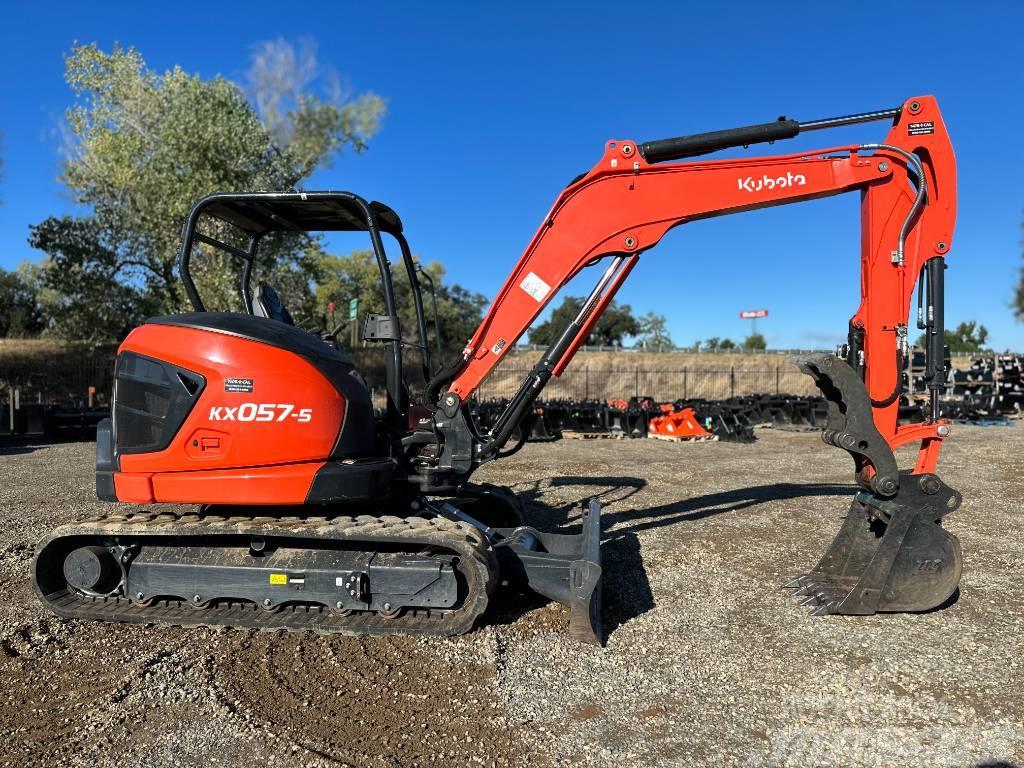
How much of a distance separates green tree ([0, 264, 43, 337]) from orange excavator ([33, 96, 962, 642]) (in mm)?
47104

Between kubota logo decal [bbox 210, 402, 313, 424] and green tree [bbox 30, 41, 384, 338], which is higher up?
green tree [bbox 30, 41, 384, 338]

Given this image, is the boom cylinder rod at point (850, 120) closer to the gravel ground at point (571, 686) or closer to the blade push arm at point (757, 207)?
the blade push arm at point (757, 207)

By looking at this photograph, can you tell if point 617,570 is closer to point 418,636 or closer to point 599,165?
point 418,636

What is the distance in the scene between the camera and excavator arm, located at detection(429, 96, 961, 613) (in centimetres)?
474

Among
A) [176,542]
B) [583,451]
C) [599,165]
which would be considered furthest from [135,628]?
[583,451]

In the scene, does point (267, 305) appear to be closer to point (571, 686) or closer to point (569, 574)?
point (569, 574)

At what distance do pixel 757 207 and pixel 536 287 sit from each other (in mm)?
1736

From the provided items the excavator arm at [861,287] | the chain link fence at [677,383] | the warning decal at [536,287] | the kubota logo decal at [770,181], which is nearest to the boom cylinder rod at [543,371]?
the excavator arm at [861,287]

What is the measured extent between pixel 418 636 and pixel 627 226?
3.24 metres

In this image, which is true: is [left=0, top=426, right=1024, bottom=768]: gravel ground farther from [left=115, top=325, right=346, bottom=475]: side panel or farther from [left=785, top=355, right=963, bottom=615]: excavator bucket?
[left=115, top=325, right=346, bottom=475]: side panel

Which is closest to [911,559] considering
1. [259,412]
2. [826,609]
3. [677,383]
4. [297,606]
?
[826,609]

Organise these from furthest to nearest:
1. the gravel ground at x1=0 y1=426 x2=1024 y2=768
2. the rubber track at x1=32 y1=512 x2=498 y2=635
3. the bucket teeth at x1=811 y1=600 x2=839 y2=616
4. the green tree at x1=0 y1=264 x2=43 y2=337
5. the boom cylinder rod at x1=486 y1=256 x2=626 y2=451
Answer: the green tree at x1=0 y1=264 x2=43 y2=337 → the boom cylinder rod at x1=486 y1=256 x2=626 y2=451 → the bucket teeth at x1=811 y1=600 x2=839 y2=616 → the rubber track at x1=32 y1=512 x2=498 y2=635 → the gravel ground at x1=0 y1=426 x2=1024 y2=768

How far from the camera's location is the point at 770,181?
16.8 ft

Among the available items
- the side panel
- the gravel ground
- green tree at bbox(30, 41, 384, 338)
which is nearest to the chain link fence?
Answer: green tree at bbox(30, 41, 384, 338)
